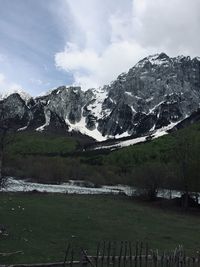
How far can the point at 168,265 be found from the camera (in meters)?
22.3

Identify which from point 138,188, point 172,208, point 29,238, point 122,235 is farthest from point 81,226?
point 138,188

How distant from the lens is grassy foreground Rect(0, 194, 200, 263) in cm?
2855

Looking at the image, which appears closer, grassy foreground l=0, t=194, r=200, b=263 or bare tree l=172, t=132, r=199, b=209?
grassy foreground l=0, t=194, r=200, b=263

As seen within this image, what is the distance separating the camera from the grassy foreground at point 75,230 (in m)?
28.5

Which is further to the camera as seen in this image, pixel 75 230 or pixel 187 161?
pixel 187 161

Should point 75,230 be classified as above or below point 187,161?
→ below

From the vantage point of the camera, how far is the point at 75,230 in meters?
37.2

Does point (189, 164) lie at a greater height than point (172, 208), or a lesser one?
greater

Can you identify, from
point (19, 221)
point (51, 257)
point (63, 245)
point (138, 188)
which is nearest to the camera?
point (51, 257)

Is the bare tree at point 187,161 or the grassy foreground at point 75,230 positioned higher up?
the bare tree at point 187,161

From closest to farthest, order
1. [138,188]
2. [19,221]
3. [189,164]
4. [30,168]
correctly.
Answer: [19,221] → [189,164] → [138,188] → [30,168]

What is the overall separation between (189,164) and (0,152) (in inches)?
1873

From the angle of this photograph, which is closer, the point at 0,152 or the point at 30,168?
the point at 0,152

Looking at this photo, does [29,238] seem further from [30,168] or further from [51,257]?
[30,168]
